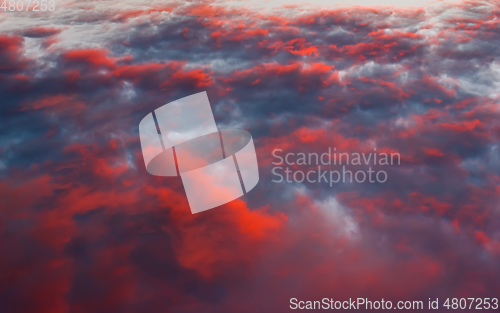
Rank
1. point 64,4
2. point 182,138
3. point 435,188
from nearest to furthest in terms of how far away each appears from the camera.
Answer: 1. point 435,188
2. point 182,138
3. point 64,4

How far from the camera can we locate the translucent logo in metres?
8.59

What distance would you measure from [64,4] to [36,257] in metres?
14.2

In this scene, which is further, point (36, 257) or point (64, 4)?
point (64, 4)

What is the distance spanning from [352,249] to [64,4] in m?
17.3

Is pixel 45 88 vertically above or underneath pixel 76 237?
above

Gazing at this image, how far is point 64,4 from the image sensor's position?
54.6 feet

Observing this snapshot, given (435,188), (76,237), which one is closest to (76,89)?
(76,237)

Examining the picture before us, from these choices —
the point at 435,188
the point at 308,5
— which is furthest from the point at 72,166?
the point at 308,5

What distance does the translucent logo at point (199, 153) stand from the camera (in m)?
8.59

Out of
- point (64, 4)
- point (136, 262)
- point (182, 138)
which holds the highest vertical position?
point (64, 4)

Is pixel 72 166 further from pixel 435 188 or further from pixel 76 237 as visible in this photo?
pixel 435 188

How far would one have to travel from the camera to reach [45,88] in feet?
38.8

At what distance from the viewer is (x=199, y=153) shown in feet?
31.1

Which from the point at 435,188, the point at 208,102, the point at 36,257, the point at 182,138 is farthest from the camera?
the point at 208,102
